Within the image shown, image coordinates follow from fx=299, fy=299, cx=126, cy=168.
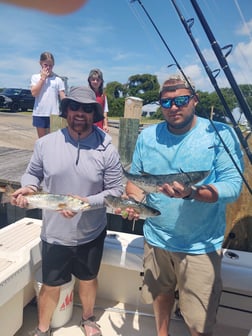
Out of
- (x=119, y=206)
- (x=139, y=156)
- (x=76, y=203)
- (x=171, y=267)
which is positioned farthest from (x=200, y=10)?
(x=171, y=267)

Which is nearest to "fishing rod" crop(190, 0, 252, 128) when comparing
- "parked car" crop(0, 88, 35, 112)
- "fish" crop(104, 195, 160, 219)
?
"fish" crop(104, 195, 160, 219)

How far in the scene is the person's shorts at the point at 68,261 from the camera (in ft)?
7.25

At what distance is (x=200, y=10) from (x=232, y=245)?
206 cm

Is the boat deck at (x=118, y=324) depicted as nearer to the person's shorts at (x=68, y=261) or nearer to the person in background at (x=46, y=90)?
the person's shorts at (x=68, y=261)

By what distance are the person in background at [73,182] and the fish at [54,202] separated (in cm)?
4

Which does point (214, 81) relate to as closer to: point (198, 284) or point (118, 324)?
point (198, 284)

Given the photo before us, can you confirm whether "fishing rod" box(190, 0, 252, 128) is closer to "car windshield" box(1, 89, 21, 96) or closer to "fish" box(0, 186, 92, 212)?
"fish" box(0, 186, 92, 212)

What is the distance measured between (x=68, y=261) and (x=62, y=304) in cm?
58

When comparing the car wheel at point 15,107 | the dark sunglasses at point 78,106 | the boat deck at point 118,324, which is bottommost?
the boat deck at point 118,324

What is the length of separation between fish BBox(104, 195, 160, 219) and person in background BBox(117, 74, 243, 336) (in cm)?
4

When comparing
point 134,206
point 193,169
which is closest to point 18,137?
point 134,206

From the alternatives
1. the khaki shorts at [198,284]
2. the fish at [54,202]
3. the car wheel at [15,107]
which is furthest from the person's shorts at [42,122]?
the car wheel at [15,107]

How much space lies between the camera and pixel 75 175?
212 centimetres

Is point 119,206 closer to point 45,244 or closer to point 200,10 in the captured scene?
point 45,244
